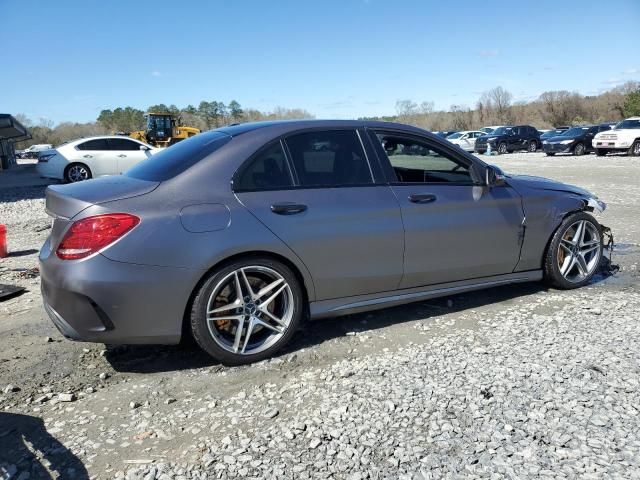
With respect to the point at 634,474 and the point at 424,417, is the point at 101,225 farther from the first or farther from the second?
the point at 634,474

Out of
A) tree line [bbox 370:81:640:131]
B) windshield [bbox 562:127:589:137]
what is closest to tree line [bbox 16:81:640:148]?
tree line [bbox 370:81:640:131]

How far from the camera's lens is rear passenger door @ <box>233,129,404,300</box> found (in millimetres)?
3555

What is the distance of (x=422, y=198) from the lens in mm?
4051

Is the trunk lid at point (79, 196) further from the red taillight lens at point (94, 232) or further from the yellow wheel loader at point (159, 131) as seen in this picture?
the yellow wheel loader at point (159, 131)

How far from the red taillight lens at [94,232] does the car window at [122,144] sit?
15.5 meters

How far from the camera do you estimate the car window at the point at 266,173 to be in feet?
11.6

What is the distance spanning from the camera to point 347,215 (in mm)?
3740

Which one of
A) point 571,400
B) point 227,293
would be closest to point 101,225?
point 227,293

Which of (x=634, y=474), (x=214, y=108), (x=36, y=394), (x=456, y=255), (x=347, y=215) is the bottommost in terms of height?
(x=634, y=474)

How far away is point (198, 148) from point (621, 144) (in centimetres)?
2561

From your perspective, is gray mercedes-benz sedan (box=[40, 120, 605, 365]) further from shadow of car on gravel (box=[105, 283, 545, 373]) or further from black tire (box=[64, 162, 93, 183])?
black tire (box=[64, 162, 93, 183])

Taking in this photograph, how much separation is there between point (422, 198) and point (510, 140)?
31.5 metres

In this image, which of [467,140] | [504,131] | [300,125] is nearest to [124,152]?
[300,125]

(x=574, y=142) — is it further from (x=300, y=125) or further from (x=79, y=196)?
(x=79, y=196)
